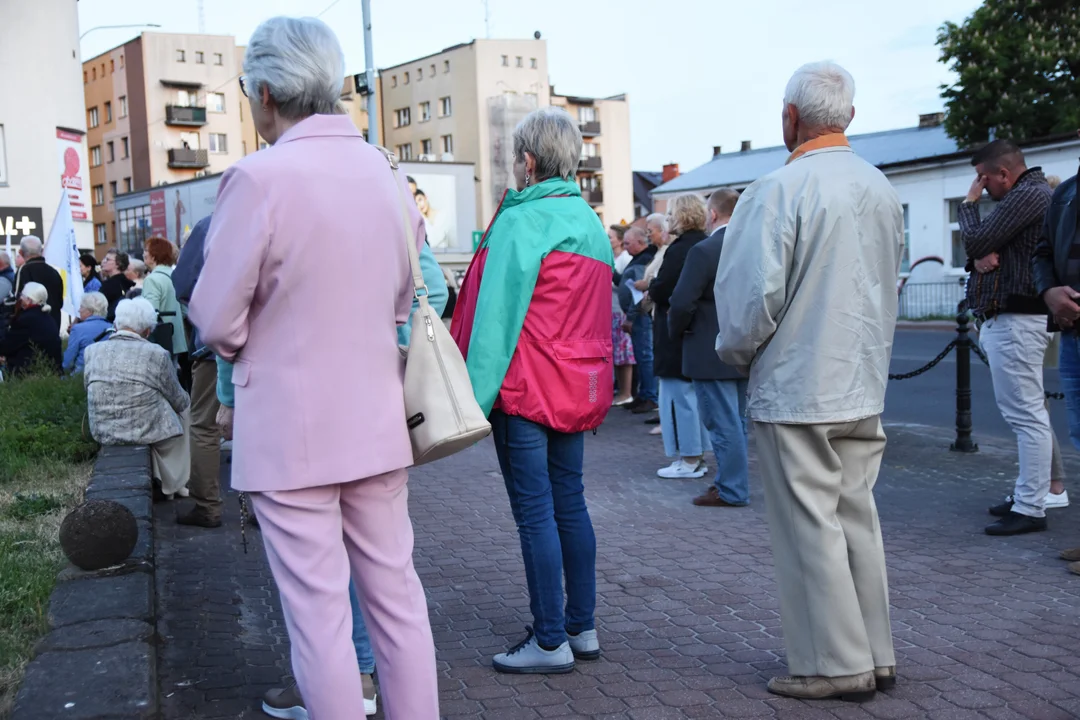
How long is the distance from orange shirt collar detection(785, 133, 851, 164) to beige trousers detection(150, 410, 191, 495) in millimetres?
4914

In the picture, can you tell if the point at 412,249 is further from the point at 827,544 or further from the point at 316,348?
the point at 827,544

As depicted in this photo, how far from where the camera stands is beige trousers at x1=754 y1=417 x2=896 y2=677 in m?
3.82

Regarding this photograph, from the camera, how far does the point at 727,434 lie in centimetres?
727

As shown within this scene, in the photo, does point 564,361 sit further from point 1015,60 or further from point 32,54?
point 1015,60

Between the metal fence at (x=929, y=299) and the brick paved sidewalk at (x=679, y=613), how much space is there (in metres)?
24.8

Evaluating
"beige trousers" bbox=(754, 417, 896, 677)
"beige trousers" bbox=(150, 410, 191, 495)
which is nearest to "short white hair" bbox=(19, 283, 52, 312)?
"beige trousers" bbox=(150, 410, 191, 495)

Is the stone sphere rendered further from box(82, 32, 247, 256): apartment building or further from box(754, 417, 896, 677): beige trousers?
box(82, 32, 247, 256): apartment building

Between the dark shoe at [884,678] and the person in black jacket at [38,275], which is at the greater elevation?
the person in black jacket at [38,275]

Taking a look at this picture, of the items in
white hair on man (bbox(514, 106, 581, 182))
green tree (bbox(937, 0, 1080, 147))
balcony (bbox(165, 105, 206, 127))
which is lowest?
white hair on man (bbox(514, 106, 581, 182))

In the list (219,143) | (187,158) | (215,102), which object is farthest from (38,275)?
(219,143)

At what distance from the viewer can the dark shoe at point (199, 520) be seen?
7039 mm

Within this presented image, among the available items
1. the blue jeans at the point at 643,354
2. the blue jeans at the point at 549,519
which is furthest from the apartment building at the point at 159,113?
the blue jeans at the point at 549,519

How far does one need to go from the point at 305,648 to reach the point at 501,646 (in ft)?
5.77

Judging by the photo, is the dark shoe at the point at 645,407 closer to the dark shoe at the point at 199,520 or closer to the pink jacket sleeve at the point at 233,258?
the dark shoe at the point at 199,520
